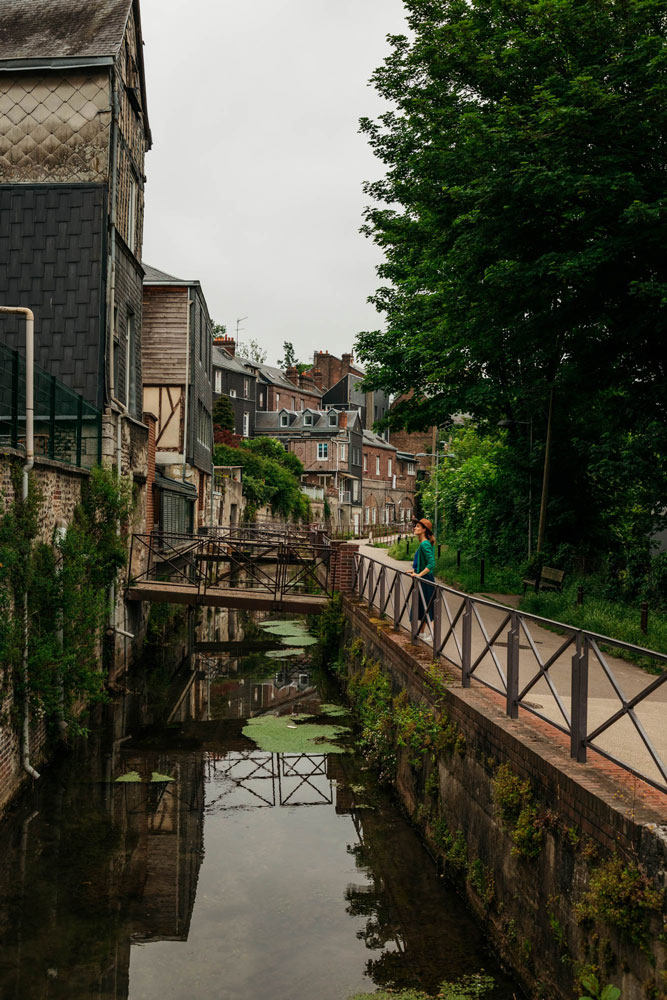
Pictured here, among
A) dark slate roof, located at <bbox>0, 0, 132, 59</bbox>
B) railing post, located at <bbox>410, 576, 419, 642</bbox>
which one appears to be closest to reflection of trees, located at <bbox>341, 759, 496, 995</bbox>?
railing post, located at <bbox>410, 576, 419, 642</bbox>

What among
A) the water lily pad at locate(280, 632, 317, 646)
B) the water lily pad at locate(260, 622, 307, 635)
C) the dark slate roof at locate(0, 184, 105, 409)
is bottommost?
→ the water lily pad at locate(260, 622, 307, 635)

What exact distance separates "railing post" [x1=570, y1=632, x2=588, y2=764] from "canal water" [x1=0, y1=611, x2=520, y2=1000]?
180 centimetres

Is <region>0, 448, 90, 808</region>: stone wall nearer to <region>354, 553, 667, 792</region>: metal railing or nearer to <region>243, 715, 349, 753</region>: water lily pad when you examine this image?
<region>243, 715, 349, 753</region>: water lily pad

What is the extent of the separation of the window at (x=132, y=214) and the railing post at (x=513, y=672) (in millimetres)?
13134

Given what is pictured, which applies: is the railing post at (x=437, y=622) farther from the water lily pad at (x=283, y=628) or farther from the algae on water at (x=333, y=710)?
the water lily pad at (x=283, y=628)

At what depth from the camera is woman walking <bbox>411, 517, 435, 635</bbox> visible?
9.70 m

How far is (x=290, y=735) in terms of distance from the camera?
11703mm

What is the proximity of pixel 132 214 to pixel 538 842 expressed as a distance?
15335mm

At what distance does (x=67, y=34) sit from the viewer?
1509 centimetres

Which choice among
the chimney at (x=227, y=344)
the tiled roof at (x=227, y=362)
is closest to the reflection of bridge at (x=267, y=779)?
the tiled roof at (x=227, y=362)

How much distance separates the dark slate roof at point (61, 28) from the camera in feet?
48.0

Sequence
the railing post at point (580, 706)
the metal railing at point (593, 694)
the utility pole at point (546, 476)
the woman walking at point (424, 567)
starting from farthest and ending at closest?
the utility pole at point (546, 476) < the woman walking at point (424, 567) < the railing post at point (580, 706) < the metal railing at point (593, 694)

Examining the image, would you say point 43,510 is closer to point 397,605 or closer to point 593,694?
point 397,605

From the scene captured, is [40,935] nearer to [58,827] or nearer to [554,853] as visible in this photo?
[58,827]
